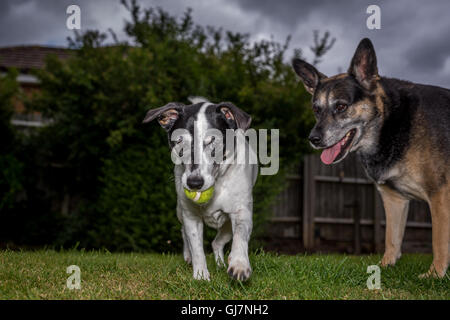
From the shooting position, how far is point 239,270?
3.23m

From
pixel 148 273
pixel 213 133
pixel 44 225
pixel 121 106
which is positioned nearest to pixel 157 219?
pixel 121 106

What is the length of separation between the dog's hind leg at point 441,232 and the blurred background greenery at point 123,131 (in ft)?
12.7

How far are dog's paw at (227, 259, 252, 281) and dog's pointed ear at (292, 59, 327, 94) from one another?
6.98 ft

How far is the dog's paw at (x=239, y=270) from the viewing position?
3.21m

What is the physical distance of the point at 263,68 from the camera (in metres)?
8.91

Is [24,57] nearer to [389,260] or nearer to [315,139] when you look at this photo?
[315,139]

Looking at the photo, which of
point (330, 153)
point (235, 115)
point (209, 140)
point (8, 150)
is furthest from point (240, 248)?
point (8, 150)

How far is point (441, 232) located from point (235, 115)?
2.16 metres

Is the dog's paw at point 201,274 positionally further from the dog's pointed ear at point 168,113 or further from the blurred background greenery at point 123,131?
the blurred background greenery at point 123,131

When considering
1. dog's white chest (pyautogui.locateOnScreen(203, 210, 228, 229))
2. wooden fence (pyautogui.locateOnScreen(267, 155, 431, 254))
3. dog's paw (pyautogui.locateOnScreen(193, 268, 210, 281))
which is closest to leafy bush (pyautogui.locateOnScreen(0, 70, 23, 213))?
wooden fence (pyautogui.locateOnScreen(267, 155, 431, 254))

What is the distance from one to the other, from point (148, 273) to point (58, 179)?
6412 mm

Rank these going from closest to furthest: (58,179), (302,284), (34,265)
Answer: (302,284)
(34,265)
(58,179)

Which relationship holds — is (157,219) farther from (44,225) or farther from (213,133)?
(213,133)
